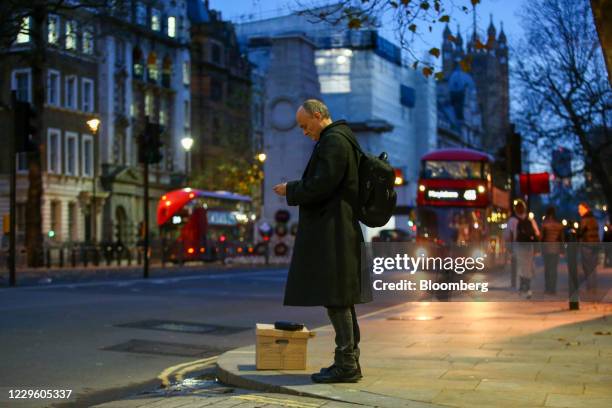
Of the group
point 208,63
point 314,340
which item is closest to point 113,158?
point 208,63

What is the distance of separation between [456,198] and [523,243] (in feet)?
68.8

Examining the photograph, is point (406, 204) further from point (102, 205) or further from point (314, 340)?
point (314, 340)

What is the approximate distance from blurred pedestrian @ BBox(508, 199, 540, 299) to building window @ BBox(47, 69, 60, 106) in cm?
4403

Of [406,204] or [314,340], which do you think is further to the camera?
[406,204]

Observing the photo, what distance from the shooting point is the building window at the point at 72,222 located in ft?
213

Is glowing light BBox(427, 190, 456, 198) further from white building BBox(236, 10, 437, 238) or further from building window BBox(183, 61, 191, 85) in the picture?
white building BBox(236, 10, 437, 238)

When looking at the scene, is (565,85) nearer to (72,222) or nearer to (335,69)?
(72,222)

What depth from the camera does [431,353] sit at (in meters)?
10.7

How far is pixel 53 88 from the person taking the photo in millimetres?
63344

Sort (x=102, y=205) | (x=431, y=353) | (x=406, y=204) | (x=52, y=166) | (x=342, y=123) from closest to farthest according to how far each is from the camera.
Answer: (x=342, y=123)
(x=431, y=353)
(x=52, y=166)
(x=102, y=205)
(x=406, y=204)

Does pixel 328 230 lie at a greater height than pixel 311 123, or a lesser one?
lesser

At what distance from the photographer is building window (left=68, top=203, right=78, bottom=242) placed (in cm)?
6481

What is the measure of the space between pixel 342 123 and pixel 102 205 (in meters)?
61.3

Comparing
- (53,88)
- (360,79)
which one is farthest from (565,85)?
(360,79)
